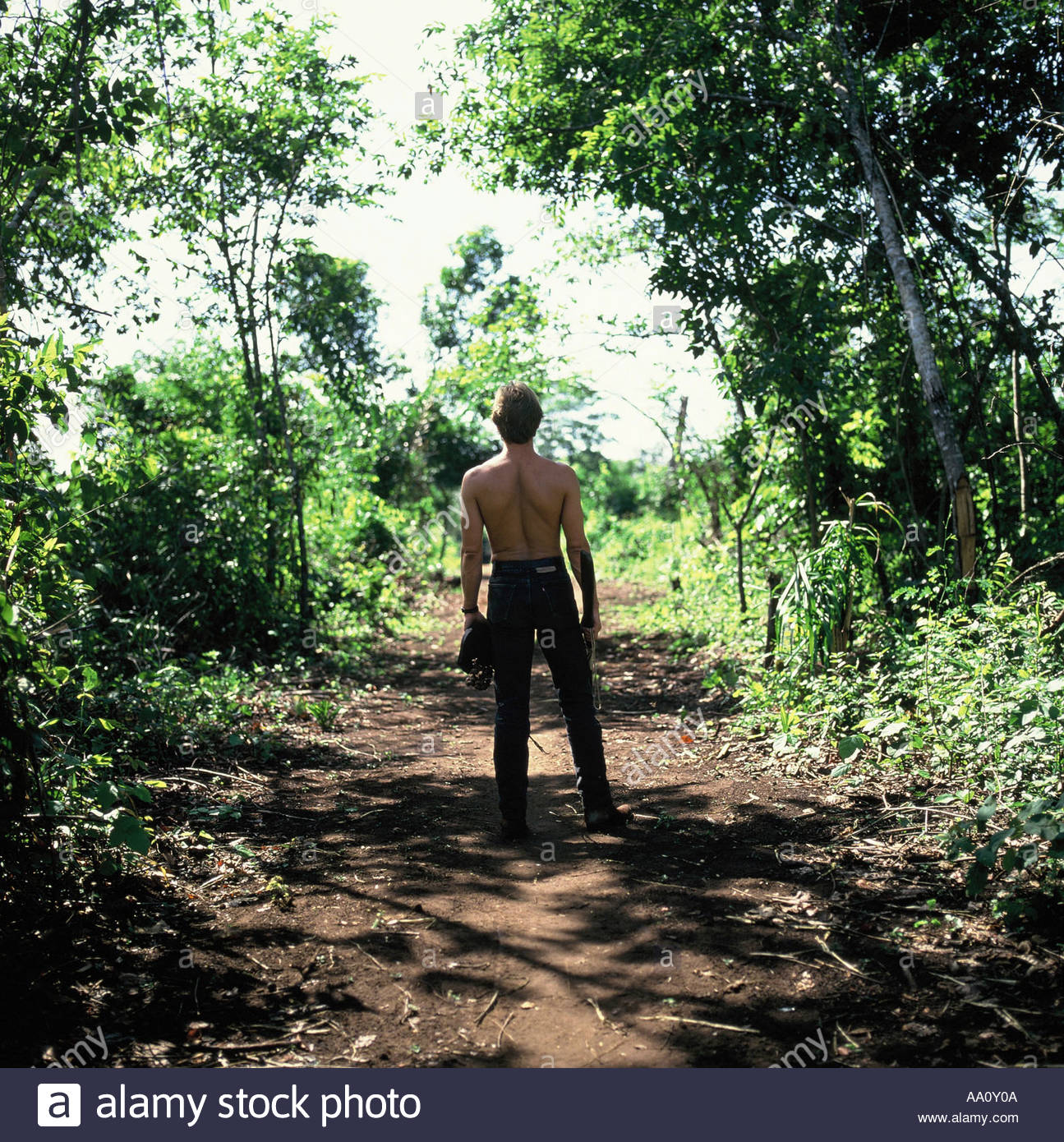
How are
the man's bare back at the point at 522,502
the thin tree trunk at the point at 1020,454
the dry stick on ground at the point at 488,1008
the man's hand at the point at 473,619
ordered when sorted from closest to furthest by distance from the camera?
the dry stick on ground at the point at 488,1008 → the man's bare back at the point at 522,502 → the man's hand at the point at 473,619 → the thin tree trunk at the point at 1020,454

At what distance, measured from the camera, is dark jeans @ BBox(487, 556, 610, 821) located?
4.88 m

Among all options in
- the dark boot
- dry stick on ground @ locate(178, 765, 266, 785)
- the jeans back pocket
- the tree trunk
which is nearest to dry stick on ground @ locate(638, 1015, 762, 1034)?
the dark boot

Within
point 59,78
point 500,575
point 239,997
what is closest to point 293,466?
point 59,78

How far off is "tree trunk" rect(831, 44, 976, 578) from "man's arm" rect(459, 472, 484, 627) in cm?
356

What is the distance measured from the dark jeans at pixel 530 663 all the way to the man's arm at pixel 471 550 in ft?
0.44

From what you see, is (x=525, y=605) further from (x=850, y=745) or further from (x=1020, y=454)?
(x=1020, y=454)

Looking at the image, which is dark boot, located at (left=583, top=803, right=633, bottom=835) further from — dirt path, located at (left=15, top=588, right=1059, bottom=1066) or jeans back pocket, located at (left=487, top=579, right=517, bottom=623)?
jeans back pocket, located at (left=487, top=579, right=517, bottom=623)

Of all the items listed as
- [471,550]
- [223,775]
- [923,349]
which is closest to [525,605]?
[471,550]

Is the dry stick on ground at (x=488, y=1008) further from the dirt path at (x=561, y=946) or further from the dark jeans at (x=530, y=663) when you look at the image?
the dark jeans at (x=530, y=663)

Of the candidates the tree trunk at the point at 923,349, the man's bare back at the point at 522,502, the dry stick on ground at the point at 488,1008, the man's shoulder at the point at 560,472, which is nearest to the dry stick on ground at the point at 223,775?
the man's bare back at the point at 522,502

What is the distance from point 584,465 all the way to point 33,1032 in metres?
39.5

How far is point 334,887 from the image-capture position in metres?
4.46

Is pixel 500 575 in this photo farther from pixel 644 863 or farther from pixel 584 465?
pixel 584 465

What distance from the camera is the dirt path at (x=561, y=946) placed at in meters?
3.09
